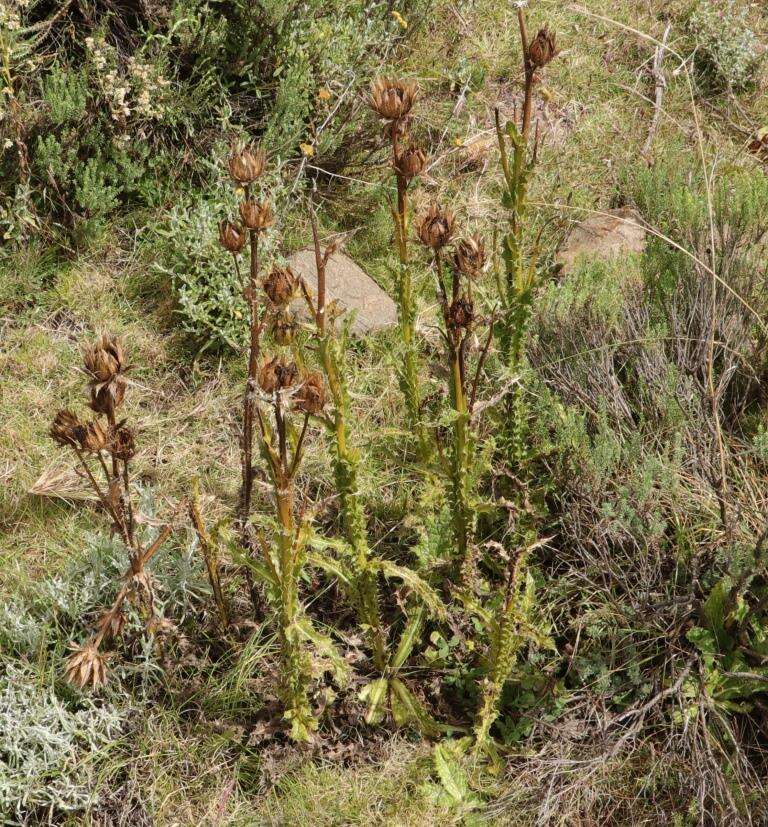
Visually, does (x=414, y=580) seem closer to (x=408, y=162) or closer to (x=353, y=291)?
(x=408, y=162)

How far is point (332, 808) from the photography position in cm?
212

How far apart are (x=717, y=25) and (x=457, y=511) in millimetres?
3880

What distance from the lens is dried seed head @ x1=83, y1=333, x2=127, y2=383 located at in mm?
1553

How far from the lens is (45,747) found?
2.07m

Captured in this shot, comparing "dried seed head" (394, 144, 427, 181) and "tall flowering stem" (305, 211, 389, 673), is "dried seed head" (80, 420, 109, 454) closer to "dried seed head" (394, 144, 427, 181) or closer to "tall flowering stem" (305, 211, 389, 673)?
"tall flowering stem" (305, 211, 389, 673)

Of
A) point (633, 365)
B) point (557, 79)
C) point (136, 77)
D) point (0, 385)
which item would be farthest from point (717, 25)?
point (0, 385)

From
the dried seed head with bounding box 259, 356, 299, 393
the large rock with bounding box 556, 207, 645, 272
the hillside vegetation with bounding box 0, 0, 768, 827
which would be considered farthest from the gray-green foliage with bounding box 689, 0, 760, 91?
the dried seed head with bounding box 259, 356, 299, 393

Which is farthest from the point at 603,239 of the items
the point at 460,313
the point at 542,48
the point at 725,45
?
the point at 460,313

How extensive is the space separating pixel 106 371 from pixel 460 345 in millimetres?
743

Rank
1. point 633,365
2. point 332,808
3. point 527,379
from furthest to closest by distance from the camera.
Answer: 1. point 633,365
2. point 527,379
3. point 332,808

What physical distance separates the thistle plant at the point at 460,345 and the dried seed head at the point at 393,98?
23 centimetres

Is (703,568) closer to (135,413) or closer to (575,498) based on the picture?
(575,498)

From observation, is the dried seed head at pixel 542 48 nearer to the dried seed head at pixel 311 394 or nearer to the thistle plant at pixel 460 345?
the thistle plant at pixel 460 345

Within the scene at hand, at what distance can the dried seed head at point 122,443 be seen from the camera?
66.9 inches
